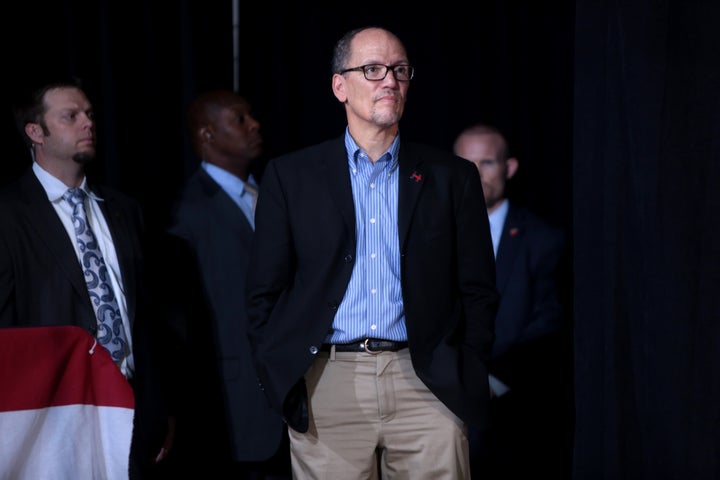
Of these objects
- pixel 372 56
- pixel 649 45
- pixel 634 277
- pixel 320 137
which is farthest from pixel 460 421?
pixel 320 137

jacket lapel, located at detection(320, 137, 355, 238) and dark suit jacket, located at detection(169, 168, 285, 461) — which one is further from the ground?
jacket lapel, located at detection(320, 137, 355, 238)

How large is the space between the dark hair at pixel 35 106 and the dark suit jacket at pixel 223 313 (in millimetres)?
755

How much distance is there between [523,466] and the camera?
4.30 meters

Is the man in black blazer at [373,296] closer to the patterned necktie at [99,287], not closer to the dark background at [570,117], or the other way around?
the dark background at [570,117]

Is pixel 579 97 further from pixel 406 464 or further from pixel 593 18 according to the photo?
pixel 406 464

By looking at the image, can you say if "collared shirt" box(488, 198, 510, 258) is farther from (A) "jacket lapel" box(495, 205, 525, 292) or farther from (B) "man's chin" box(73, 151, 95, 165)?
(B) "man's chin" box(73, 151, 95, 165)

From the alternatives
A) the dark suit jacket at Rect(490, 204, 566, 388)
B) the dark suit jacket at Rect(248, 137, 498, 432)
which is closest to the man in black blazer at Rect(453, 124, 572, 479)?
the dark suit jacket at Rect(490, 204, 566, 388)

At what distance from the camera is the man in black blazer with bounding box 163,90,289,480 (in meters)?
4.05

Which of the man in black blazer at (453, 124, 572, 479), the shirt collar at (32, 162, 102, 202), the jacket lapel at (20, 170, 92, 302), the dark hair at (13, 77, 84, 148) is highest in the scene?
the dark hair at (13, 77, 84, 148)

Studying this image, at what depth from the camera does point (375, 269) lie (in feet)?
8.87

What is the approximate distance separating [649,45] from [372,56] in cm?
83

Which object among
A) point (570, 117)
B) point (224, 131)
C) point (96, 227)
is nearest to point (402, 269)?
point (96, 227)

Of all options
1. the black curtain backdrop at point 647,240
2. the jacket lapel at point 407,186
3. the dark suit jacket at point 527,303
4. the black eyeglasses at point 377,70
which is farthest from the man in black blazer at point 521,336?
the black eyeglasses at point 377,70

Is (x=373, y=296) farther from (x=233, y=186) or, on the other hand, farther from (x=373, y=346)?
(x=233, y=186)
